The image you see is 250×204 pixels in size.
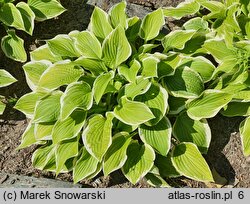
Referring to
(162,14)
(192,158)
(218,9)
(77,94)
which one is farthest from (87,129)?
(218,9)

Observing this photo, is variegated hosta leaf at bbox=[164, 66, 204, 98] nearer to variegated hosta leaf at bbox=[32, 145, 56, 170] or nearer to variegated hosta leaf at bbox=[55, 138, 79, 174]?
variegated hosta leaf at bbox=[55, 138, 79, 174]

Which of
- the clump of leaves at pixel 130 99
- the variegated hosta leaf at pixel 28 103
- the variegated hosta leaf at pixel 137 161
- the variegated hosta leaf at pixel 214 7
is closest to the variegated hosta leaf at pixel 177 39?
the clump of leaves at pixel 130 99

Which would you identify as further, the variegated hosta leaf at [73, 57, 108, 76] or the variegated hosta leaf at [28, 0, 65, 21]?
the variegated hosta leaf at [28, 0, 65, 21]

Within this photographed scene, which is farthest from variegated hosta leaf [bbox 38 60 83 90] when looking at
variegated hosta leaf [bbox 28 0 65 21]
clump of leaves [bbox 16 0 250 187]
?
variegated hosta leaf [bbox 28 0 65 21]

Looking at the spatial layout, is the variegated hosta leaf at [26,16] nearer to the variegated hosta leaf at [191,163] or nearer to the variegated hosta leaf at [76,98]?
the variegated hosta leaf at [76,98]

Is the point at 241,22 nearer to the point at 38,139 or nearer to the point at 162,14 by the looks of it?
the point at 162,14
